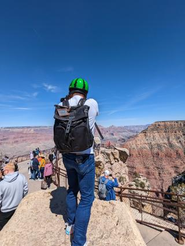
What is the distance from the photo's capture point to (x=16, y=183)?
2.69m

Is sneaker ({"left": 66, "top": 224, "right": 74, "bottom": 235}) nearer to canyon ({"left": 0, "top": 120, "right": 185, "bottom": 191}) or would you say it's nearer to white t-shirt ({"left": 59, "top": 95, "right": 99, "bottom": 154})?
white t-shirt ({"left": 59, "top": 95, "right": 99, "bottom": 154})

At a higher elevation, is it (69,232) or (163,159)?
(69,232)

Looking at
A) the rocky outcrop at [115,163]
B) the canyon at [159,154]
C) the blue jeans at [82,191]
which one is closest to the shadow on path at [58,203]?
the blue jeans at [82,191]

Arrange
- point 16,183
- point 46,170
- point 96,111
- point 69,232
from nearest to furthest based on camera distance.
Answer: point 96,111 → point 69,232 → point 16,183 → point 46,170

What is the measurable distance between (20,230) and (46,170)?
5.56 m

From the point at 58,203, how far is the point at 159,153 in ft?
176

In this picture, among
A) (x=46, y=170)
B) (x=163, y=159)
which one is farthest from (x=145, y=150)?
(x=46, y=170)

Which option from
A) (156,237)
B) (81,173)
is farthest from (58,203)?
(156,237)

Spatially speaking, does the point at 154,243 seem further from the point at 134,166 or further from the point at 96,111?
the point at 134,166

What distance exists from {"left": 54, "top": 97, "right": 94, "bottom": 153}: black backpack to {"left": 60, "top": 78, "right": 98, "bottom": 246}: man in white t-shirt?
131 mm

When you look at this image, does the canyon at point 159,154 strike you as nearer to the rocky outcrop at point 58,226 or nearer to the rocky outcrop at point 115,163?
the rocky outcrop at point 115,163

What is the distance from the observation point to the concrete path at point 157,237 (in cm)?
338

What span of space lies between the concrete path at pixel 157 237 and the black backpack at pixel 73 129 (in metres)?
3.58

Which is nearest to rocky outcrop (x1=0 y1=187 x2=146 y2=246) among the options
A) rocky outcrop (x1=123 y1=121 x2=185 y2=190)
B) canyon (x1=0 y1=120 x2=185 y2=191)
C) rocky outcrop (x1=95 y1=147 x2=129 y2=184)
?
rocky outcrop (x1=95 y1=147 x2=129 y2=184)
